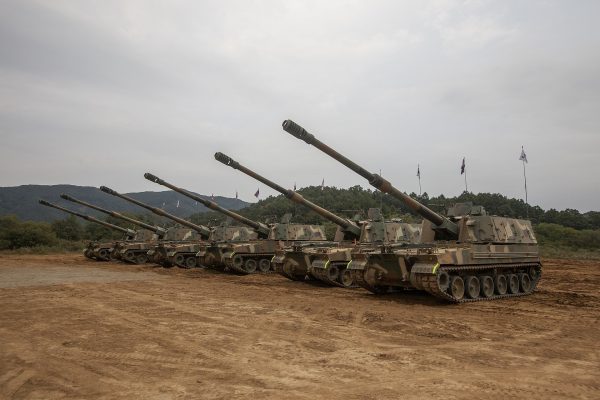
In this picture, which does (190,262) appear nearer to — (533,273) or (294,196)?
(294,196)

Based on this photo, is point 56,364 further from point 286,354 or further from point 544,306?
point 544,306

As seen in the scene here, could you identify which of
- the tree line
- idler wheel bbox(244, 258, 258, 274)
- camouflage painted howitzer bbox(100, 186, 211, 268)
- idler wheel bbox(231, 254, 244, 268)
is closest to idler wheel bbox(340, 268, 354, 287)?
idler wheel bbox(231, 254, 244, 268)

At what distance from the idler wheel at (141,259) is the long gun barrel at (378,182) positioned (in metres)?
22.0

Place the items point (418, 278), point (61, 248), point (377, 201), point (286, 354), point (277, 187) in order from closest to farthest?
point (286, 354) → point (418, 278) → point (277, 187) → point (61, 248) → point (377, 201)

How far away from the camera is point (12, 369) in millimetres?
5266

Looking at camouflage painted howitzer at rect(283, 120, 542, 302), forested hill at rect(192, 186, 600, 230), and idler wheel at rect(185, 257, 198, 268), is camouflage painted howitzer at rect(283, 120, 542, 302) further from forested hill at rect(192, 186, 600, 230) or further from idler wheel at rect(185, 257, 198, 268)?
forested hill at rect(192, 186, 600, 230)

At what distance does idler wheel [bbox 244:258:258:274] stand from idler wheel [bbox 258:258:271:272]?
20 centimetres

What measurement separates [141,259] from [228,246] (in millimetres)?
11864

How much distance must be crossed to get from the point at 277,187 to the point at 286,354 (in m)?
12.0

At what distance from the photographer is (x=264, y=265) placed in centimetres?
2219

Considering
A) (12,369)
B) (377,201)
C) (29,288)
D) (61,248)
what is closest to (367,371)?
(12,369)

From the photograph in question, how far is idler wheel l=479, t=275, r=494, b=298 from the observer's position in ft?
42.5

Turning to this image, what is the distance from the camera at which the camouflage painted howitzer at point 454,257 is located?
456 inches

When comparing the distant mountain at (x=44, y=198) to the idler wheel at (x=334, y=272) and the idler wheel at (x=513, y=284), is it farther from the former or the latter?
the idler wheel at (x=513, y=284)
